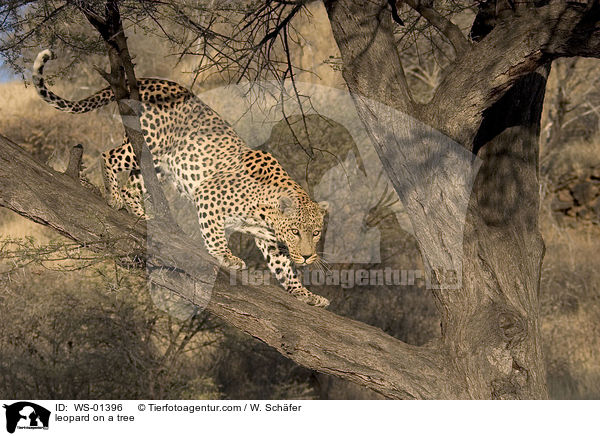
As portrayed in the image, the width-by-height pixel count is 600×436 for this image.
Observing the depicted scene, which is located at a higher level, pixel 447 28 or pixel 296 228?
pixel 447 28

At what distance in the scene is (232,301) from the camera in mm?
4777

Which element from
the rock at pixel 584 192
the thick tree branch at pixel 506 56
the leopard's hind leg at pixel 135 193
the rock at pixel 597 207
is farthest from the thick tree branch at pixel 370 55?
the rock at pixel 584 192

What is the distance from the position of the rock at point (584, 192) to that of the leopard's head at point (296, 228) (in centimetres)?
1126

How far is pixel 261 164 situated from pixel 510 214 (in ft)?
6.94

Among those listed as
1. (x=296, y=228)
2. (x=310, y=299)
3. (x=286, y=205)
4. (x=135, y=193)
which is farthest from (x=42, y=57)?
(x=310, y=299)

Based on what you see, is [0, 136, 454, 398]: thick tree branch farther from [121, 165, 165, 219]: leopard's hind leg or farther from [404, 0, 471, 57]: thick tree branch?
[404, 0, 471, 57]: thick tree branch

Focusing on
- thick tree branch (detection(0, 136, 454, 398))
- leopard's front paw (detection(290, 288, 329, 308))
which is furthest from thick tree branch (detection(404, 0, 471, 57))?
leopard's front paw (detection(290, 288, 329, 308))

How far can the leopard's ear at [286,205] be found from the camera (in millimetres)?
6133

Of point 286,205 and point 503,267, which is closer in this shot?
point 503,267

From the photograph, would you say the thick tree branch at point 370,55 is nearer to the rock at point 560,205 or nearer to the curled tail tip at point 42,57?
the curled tail tip at point 42,57
